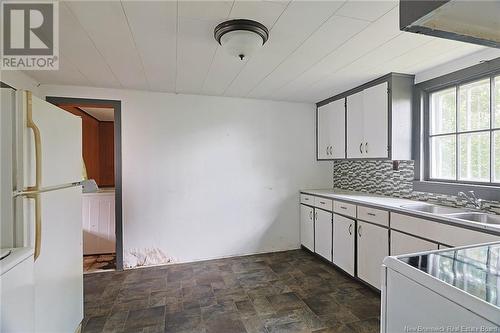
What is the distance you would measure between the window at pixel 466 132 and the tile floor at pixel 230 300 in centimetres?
144

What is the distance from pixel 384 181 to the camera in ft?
10.5

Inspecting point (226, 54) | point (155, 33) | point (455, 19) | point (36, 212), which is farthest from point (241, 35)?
point (36, 212)

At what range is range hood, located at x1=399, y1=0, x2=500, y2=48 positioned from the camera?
3.08 ft

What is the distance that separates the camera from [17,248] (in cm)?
126

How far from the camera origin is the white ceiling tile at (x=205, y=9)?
1497 millimetres

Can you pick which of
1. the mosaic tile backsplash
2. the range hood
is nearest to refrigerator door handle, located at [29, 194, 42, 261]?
the range hood

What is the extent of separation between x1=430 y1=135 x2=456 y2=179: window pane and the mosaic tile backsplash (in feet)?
0.66

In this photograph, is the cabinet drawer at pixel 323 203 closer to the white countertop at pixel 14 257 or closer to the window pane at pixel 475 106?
the window pane at pixel 475 106

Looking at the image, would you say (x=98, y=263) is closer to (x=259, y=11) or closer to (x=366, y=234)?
(x=366, y=234)

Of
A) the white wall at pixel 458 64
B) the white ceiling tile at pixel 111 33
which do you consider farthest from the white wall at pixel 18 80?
the white wall at pixel 458 64

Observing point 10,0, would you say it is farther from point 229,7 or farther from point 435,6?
point 435,6

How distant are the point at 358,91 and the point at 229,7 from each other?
2144 mm

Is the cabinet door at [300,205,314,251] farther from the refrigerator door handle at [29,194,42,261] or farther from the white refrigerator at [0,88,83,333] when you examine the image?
the refrigerator door handle at [29,194,42,261]

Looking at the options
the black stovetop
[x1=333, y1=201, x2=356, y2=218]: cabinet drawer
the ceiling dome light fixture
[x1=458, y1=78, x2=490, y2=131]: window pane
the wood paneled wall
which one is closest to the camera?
the black stovetop
